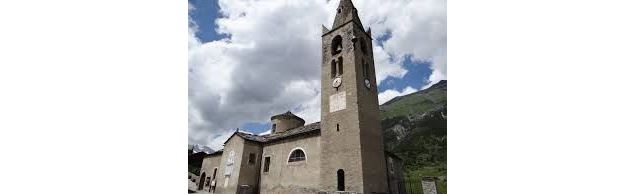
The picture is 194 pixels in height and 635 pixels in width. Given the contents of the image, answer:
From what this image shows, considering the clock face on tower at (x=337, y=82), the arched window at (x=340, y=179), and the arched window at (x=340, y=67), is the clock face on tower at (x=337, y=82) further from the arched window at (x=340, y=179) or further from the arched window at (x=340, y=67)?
the arched window at (x=340, y=179)

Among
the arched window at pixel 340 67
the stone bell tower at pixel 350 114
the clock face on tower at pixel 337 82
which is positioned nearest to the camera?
the stone bell tower at pixel 350 114

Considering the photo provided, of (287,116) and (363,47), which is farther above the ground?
(363,47)

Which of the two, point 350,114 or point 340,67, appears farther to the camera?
point 340,67

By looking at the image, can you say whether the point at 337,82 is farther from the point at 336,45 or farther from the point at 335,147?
the point at 335,147

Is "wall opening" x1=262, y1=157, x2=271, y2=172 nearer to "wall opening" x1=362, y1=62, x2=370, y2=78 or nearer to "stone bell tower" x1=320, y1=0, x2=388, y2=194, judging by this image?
"stone bell tower" x1=320, y1=0, x2=388, y2=194

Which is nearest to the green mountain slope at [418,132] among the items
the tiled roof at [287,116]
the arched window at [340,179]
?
the tiled roof at [287,116]

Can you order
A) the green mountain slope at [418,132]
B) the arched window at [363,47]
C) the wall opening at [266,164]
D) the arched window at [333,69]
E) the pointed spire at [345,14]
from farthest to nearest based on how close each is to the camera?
the green mountain slope at [418,132] < the wall opening at [266,164] < the pointed spire at [345,14] < the arched window at [363,47] < the arched window at [333,69]

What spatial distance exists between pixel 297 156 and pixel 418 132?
94.0ft

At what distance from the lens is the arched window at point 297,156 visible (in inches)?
533

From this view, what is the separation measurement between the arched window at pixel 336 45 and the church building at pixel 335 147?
0.5 inches

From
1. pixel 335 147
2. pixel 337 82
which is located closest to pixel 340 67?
pixel 337 82

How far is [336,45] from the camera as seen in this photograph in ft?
48.6

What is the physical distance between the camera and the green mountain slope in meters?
30.2

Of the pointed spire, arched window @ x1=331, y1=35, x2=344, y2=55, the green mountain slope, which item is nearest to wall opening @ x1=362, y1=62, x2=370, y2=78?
arched window @ x1=331, y1=35, x2=344, y2=55
